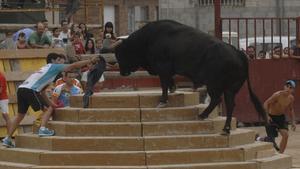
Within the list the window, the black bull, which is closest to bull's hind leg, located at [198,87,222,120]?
the black bull

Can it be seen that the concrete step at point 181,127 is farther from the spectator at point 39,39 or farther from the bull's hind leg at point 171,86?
the spectator at point 39,39

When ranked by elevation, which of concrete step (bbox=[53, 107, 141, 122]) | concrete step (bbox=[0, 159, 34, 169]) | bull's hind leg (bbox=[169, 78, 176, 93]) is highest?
bull's hind leg (bbox=[169, 78, 176, 93])

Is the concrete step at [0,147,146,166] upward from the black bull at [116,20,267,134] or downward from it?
downward

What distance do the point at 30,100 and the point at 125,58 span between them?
156 centimetres

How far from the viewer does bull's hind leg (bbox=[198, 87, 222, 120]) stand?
14.8m

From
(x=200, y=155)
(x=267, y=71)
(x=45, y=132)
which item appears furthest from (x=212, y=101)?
(x=267, y=71)

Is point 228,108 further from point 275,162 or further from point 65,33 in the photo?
point 65,33

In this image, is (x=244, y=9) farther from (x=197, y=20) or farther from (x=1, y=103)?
(x=1, y=103)

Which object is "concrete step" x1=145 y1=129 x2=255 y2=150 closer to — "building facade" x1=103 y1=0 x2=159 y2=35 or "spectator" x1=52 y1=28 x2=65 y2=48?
"spectator" x1=52 y1=28 x2=65 y2=48

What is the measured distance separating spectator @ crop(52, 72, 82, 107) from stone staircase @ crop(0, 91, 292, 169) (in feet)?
2.31

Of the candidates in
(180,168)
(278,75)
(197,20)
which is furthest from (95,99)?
(197,20)

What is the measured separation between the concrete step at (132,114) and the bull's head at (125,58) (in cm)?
90

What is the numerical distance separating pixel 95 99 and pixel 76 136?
78 centimetres

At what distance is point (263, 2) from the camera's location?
1483 inches
